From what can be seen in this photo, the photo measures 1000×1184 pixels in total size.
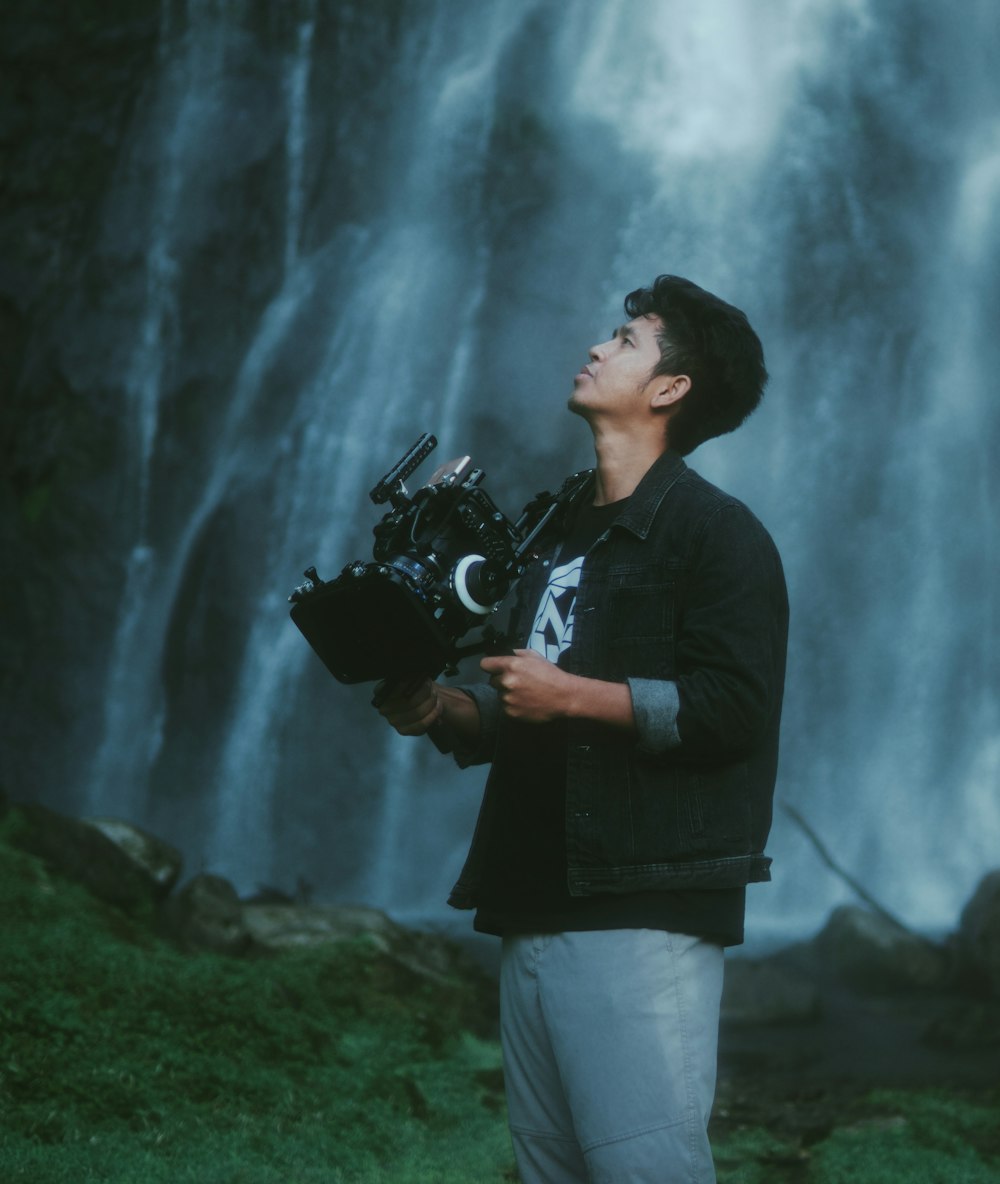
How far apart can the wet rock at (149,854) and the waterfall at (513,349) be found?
4.32m

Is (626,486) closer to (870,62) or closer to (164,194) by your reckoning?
(870,62)

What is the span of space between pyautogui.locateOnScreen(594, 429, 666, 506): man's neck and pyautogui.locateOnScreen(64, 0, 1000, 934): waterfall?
8931 mm

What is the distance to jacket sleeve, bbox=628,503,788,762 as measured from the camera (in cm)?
206

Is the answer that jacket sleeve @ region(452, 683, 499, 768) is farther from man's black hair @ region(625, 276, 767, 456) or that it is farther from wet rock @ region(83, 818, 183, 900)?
wet rock @ region(83, 818, 183, 900)

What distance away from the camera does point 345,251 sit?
547 inches

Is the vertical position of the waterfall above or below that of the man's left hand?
above

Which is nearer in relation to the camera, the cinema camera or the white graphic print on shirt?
the cinema camera

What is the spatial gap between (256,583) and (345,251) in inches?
146

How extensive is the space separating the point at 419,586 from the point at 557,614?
36 centimetres

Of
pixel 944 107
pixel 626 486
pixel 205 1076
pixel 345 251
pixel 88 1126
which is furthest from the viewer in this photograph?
pixel 345 251

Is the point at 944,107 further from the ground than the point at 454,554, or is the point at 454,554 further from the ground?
the point at 944,107

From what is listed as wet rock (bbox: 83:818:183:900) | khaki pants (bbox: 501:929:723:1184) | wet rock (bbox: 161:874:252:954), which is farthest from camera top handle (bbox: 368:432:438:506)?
wet rock (bbox: 83:818:183:900)

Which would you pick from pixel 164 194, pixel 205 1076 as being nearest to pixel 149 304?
pixel 164 194

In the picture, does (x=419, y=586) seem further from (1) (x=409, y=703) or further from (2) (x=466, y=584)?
(1) (x=409, y=703)
